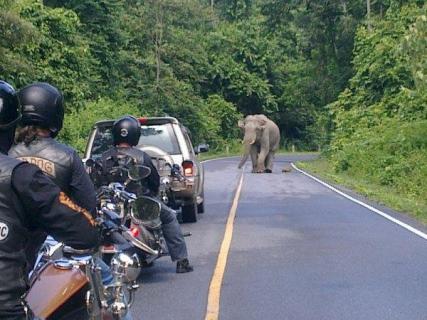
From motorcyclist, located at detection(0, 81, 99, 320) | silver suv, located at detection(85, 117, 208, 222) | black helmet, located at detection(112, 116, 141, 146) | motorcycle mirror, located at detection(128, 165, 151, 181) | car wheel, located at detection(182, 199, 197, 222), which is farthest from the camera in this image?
car wheel, located at detection(182, 199, 197, 222)

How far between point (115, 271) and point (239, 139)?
2355 inches

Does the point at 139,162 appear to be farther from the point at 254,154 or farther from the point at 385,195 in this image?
the point at 254,154

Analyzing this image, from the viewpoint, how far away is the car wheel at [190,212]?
14956 millimetres

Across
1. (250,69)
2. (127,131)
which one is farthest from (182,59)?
(127,131)

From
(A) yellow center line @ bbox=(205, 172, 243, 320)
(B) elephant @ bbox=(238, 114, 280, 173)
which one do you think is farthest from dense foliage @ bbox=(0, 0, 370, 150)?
(A) yellow center line @ bbox=(205, 172, 243, 320)

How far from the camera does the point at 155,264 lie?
10836mm

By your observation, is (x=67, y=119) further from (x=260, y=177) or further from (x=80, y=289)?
(x=80, y=289)

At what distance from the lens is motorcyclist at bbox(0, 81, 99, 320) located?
352 centimetres

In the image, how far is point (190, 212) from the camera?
1513 centimetres

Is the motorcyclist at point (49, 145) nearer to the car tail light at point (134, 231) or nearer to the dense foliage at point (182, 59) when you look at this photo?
the car tail light at point (134, 231)

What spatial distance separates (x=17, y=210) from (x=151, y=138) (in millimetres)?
11188

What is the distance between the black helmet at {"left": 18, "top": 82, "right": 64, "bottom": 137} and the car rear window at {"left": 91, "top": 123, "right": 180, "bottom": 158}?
975 centimetres

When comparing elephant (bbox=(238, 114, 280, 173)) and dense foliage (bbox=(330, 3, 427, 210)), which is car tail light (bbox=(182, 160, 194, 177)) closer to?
dense foliage (bbox=(330, 3, 427, 210))

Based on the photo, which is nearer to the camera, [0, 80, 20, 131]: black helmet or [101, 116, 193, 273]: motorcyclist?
[0, 80, 20, 131]: black helmet
